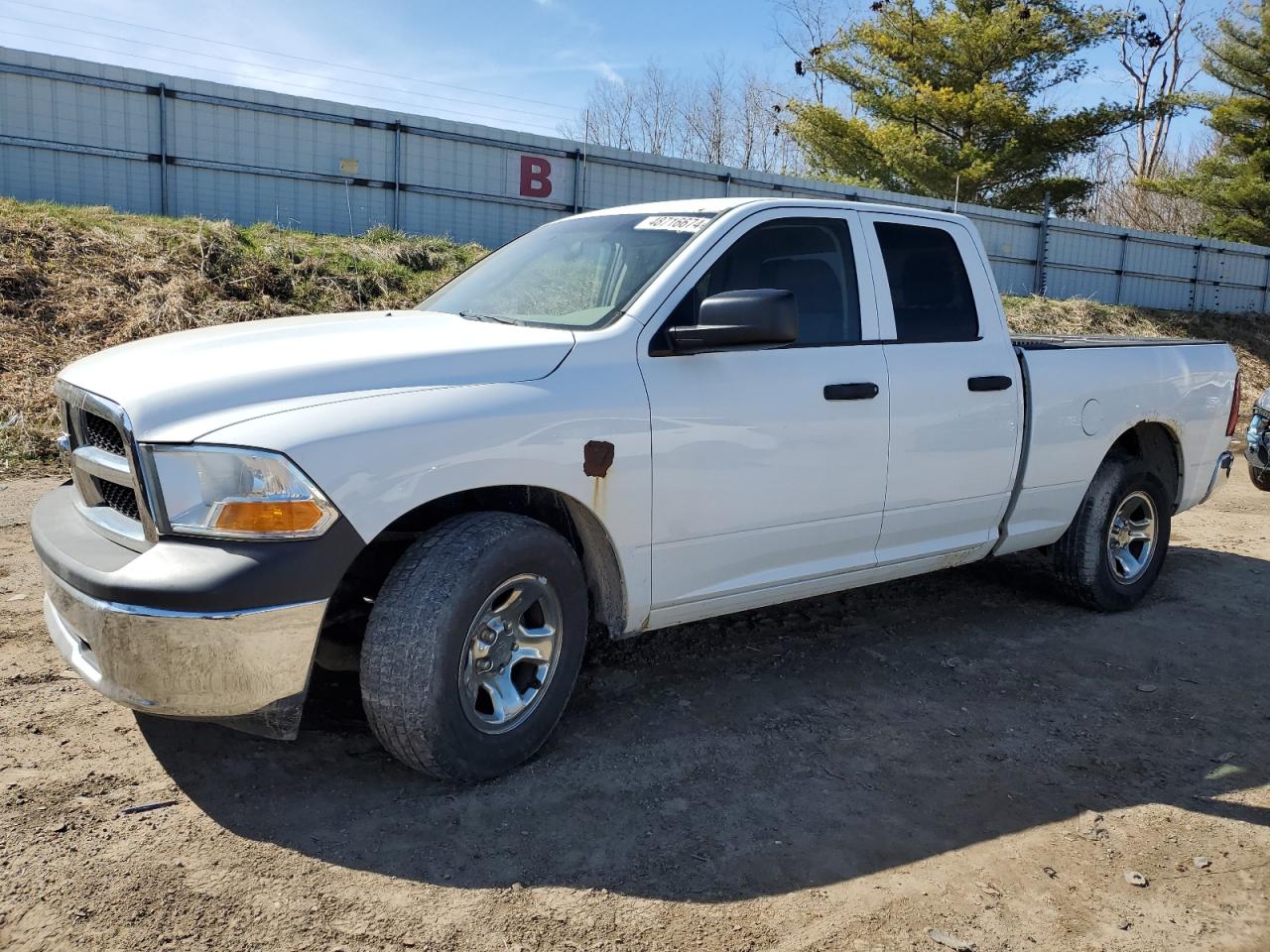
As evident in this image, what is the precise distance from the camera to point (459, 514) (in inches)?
139

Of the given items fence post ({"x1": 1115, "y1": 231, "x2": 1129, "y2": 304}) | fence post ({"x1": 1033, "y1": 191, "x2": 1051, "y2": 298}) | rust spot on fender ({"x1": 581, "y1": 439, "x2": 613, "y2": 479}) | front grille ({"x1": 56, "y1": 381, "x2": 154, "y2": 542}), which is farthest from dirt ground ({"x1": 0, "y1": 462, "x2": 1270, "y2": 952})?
fence post ({"x1": 1115, "y1": 231, "x2": 1129, "y2": 304})

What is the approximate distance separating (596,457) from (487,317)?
95 cm

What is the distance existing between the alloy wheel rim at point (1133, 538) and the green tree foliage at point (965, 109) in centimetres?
2461

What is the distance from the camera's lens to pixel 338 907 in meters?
2.84

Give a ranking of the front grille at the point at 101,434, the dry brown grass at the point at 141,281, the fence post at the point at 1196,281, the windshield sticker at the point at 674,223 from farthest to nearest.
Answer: the fence post at the point at 1196,281 → the dry brown grass at the point at 141,281 → the windshield sticker at the point at 674,223 → the front grille at the point at 101,434

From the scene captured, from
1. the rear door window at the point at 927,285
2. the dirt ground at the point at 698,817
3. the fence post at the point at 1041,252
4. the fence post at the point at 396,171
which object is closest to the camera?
the dirt ground at the point at 698,817

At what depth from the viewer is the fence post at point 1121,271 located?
960 inches

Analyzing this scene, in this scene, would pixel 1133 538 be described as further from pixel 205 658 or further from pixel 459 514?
pixel 205 658

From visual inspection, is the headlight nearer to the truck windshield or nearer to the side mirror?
the truck windshield

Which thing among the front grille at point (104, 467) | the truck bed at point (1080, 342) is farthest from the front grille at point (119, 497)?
the truck bed at point (1080, 342)

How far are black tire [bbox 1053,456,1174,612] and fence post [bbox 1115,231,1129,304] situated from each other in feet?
68.0

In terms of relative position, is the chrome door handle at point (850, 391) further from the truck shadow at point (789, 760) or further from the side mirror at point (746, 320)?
the truck shadow at point (789, 760)

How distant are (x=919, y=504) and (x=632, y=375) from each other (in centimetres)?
162

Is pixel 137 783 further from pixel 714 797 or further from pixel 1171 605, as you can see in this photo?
pixel 1171 605
